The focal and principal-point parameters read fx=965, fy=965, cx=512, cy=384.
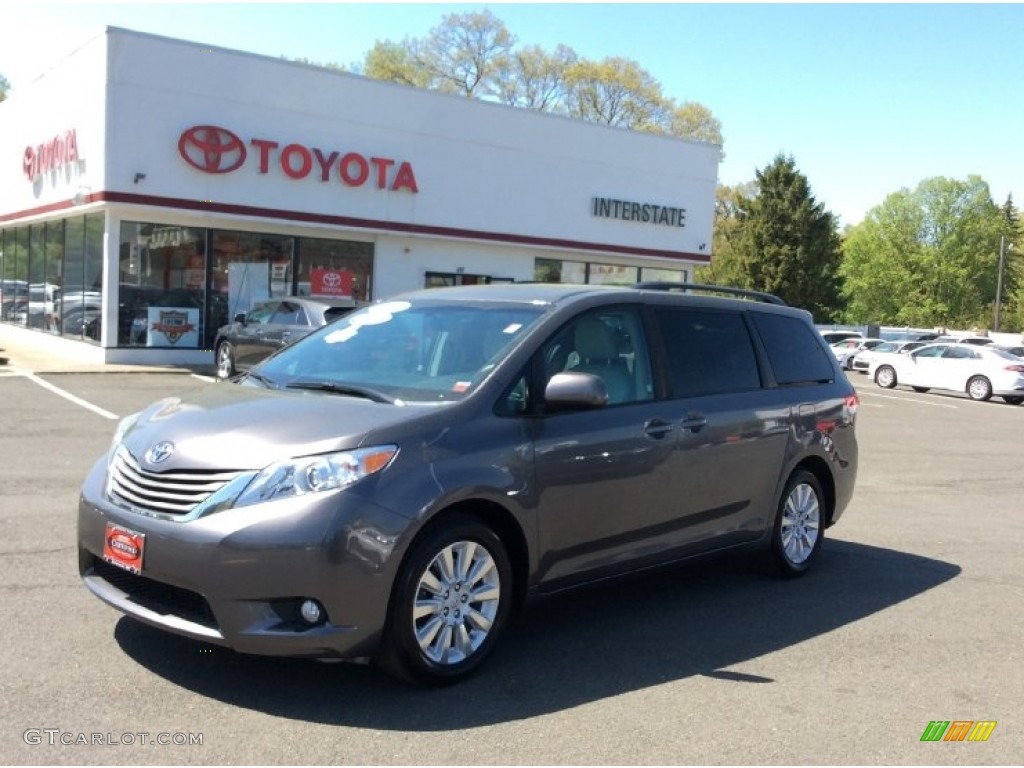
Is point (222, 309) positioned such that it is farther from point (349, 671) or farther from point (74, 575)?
point (349, 671)

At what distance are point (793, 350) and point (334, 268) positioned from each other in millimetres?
17213

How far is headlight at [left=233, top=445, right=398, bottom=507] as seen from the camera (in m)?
3.77

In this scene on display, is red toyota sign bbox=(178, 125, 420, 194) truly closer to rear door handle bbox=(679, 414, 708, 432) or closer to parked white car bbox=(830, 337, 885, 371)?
rear door handle bbox=(679, 414, 708, 432)

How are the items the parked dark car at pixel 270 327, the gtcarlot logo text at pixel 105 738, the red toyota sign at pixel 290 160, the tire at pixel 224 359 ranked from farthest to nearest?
the red toyota sign at pixel 290 160, the tire at pixel 224 359, the parked dark car at pixel 270 327, the gtcarlot logo text at pixel 105 738

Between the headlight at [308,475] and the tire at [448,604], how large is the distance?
42 cm

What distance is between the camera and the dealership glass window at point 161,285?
19609 mm

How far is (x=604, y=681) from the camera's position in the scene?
4.34m

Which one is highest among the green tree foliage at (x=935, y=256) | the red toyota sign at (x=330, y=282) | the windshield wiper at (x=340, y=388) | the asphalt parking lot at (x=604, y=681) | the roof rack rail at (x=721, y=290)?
the green tree foliage at (x=935, y=256)

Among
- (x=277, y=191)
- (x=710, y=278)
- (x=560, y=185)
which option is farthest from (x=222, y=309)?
(x=710, y=278)

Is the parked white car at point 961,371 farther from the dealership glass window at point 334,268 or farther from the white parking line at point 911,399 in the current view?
the dealership glass window at point 334,268

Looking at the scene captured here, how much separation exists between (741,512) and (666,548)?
745mm

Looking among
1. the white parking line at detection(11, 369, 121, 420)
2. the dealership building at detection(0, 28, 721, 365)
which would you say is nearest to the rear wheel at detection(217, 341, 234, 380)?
the dealership building at detection(0, 28, 721, 365)

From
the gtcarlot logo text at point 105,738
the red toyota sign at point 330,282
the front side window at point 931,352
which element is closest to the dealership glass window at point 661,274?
the front side window at point 931,352

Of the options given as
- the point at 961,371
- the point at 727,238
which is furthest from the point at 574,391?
the point at 727,238
